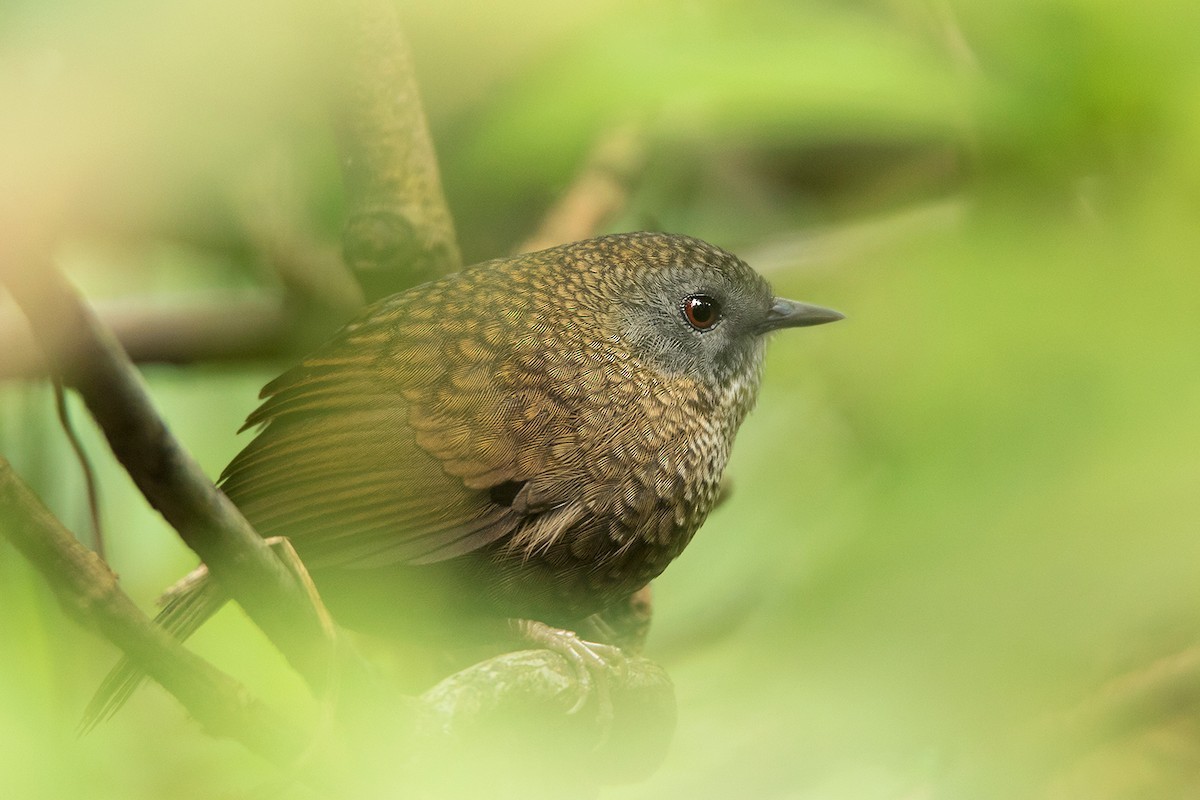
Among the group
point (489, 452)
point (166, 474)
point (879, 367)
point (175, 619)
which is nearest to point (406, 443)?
point (489, 452)

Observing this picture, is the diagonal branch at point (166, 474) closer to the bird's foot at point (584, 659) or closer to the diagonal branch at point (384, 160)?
the bird's foot at point (584, 659)

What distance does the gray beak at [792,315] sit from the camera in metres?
2.51

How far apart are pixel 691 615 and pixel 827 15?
878mm

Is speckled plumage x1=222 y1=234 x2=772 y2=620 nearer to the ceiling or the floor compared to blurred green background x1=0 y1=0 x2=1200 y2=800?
nearer to the floor

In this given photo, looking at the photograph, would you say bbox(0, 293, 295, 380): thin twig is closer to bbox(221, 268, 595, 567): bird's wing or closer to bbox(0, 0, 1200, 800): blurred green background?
bbox(221, 268, 595, 567): bird's wing

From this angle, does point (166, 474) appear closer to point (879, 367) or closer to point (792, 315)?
point (879, 367)

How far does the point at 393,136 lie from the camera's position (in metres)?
2.19

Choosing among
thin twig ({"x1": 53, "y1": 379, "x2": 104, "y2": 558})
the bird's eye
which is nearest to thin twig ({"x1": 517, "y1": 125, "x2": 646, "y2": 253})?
the bird's eye

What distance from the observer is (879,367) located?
51.6 inches

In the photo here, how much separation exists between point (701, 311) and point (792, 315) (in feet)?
0.64

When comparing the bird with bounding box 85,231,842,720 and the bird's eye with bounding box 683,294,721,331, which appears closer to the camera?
the bird with bounding box 85,231,842,720

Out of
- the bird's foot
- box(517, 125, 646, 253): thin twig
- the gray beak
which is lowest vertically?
the bird's foot

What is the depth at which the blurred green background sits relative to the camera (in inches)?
33.6

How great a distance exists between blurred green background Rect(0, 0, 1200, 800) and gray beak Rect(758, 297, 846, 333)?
540mm
